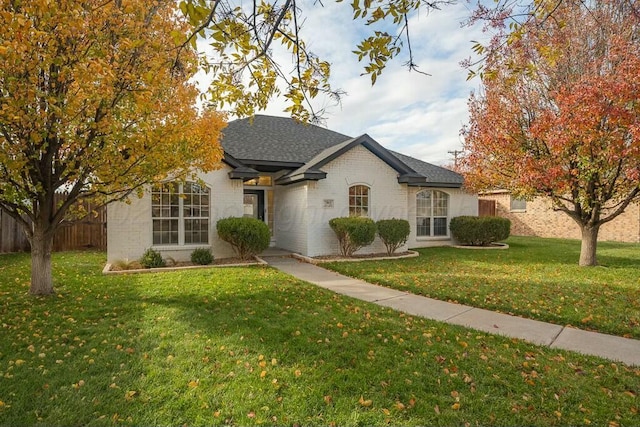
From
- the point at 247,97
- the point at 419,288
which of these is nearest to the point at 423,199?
the point at 419,288

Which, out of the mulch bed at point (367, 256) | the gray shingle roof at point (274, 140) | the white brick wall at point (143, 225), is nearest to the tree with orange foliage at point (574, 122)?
the mulch bed at point (367, 256)

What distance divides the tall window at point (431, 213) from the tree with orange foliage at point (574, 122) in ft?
12.5

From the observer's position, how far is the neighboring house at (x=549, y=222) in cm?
1725

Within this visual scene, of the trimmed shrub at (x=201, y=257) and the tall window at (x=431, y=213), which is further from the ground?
the tall window at (x=431, y=213)

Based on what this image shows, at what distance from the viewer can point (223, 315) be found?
5328 millimetres

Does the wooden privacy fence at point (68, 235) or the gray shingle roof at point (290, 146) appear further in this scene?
the gray shingle roof at point (290, 146)

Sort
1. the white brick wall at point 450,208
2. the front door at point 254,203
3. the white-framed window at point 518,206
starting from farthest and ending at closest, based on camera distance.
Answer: the white-framed window at point 518,206 < the white brick wall at point 450,208 < the front door at point 254,203

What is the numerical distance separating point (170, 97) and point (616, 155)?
33.0 ft

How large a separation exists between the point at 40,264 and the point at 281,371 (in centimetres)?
573

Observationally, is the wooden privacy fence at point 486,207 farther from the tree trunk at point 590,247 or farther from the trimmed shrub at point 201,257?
the trimmed shrub at point 201,257

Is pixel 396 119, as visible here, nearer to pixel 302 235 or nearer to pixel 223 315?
pixel 302 235

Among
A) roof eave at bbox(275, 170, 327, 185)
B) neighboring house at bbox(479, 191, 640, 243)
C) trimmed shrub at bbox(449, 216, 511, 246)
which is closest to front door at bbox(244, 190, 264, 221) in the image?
roof eave at bbox(275, 170, 327, 185)

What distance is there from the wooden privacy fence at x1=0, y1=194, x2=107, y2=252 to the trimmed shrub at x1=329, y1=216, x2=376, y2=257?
8.85m

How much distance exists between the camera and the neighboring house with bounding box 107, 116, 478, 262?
10648 millimetres
